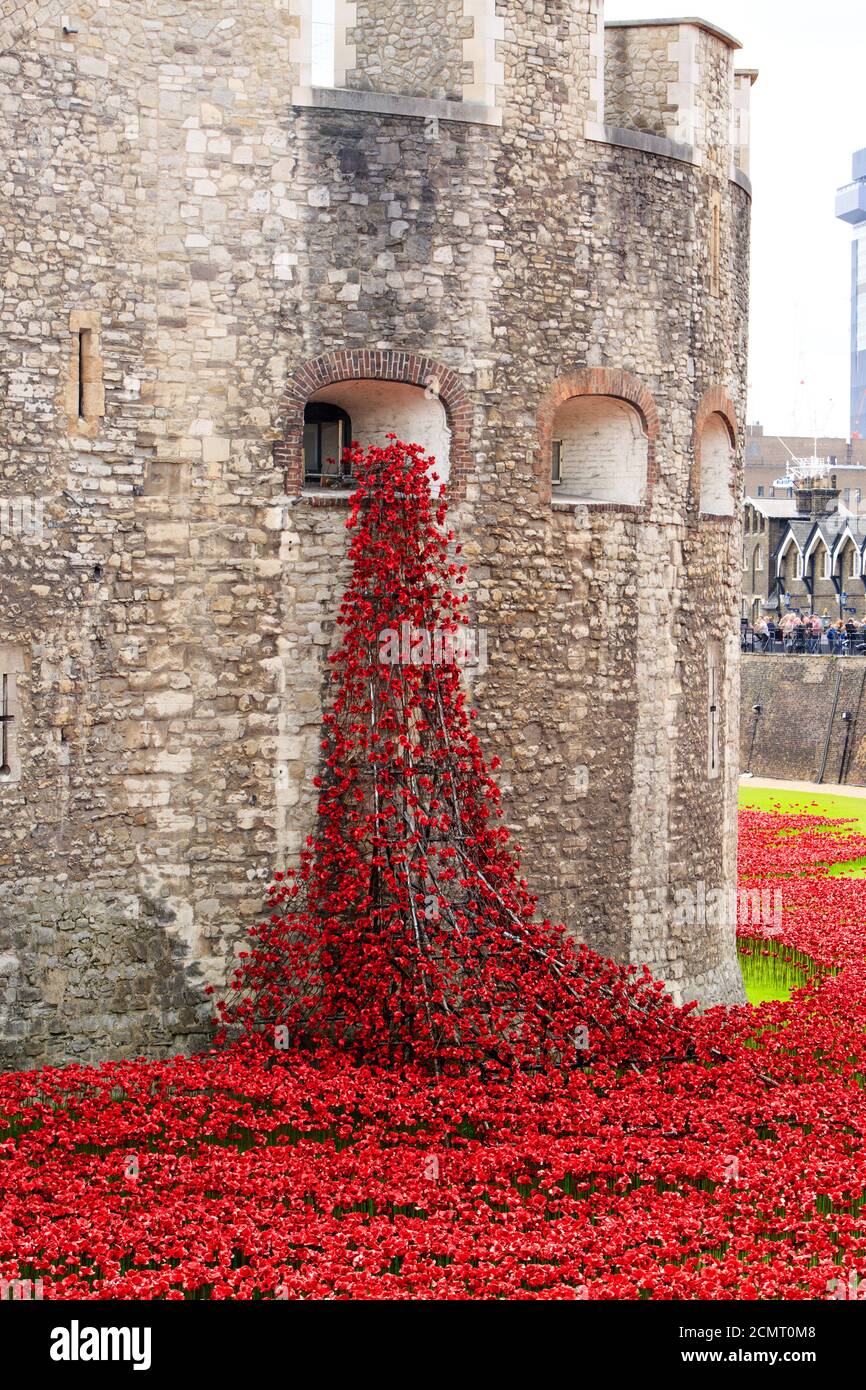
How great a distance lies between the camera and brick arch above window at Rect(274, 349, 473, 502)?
12.8 meters

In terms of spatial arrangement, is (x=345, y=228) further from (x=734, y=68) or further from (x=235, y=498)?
(x=734, y=68)

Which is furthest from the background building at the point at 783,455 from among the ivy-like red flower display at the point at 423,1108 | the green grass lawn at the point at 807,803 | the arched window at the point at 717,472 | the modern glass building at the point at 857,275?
the ivy-like red flower display at the point at 423,1108

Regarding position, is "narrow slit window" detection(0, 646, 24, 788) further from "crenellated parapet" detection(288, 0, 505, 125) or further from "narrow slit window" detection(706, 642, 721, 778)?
"narrow slit window" detection(706, 642, 721, 778)

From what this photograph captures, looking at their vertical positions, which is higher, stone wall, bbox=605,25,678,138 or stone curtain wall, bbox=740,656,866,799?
stone wall, bbox=605,25,678,138

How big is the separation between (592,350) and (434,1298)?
8.17 meters

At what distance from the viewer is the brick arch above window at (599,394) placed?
13758mm

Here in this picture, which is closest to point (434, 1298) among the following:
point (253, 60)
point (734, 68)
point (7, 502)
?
point (7, 502)

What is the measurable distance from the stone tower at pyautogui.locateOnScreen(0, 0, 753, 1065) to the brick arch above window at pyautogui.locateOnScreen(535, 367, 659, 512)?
0.11 ft

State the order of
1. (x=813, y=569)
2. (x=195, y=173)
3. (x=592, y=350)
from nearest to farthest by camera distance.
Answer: (x=195, y=173)
(x=592, y=350)
(x=813, y=569)

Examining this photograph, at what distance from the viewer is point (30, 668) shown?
→ 472 inches

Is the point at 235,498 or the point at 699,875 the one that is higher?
the point at 235,498

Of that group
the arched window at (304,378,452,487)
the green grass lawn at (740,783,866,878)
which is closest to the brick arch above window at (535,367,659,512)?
the arched window at (304,378,452,487)

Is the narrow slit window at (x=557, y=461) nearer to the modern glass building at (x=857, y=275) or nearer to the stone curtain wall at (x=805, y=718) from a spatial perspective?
the stone curtain wall at (x=805, y=718)

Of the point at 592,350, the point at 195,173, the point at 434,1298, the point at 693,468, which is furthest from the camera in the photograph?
the point at 693,468
